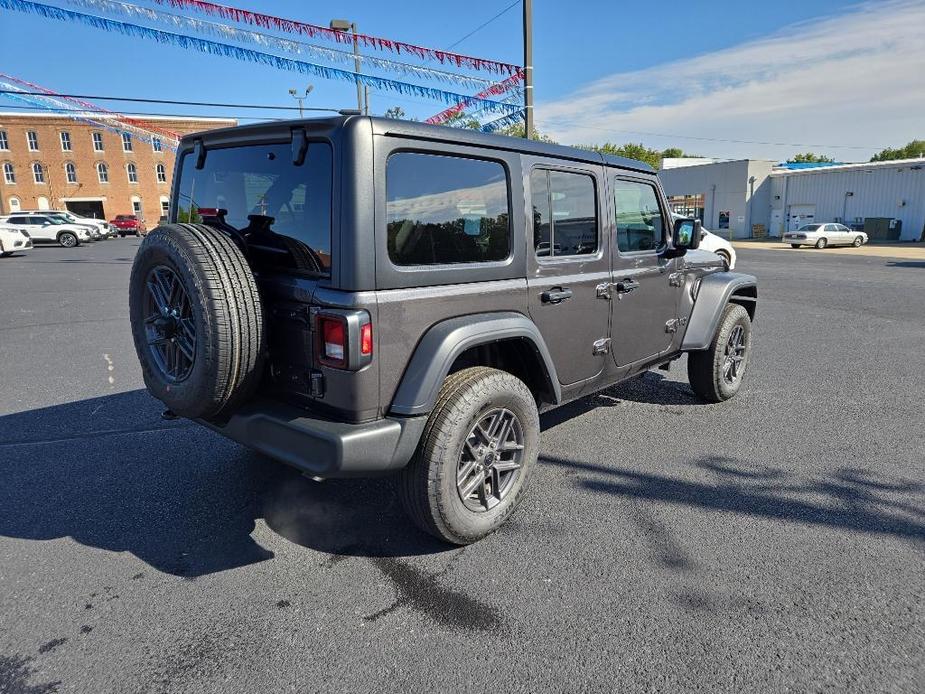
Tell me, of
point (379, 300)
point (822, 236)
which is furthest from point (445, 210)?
point (822, 236)

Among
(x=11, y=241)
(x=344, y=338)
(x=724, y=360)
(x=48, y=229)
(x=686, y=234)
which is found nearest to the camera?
(x=344, y=338)

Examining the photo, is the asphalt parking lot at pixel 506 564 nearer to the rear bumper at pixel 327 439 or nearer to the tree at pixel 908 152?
the rear bumper at pixel 327 439

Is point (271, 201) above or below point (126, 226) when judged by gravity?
below

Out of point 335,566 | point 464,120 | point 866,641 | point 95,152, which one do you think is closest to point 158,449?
point 335,566

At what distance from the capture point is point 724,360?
16.6ft

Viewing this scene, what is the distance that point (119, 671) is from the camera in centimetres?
224

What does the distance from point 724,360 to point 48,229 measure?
122 feet

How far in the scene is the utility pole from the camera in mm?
12859

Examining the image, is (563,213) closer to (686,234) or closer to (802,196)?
(686,234)

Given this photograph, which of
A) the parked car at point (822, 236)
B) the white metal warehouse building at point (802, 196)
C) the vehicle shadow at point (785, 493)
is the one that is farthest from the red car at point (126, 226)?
the vehicle shadow at point (785, 493)

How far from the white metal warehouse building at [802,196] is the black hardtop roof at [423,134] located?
32.4 metres

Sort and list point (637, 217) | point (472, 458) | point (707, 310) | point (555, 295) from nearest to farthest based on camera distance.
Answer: point (472, 458) → point (555, 295) → point (637, 217) → point (707, 310)

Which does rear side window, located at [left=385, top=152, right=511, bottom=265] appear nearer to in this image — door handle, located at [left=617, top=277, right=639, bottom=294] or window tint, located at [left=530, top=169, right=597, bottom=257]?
window tint, located at [left=530, top=169, right=597, bottom=257]

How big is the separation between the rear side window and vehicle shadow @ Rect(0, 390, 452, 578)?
1.48m
